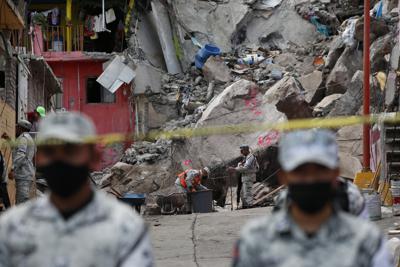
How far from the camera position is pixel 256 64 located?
32.9 metres

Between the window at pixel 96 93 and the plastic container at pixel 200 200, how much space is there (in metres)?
18.1

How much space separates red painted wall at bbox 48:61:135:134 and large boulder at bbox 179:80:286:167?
10.4 metres

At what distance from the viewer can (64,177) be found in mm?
3250

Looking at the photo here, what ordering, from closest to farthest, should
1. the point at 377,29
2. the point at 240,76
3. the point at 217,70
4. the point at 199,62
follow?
the point at 377,29
the point at 240,76
the point at 217,70
the point at 199,62

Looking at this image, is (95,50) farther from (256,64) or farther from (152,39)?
(256,64)

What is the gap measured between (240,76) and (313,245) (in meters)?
28.8

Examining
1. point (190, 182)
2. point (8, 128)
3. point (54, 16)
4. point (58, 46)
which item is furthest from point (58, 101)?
point (8, 128)

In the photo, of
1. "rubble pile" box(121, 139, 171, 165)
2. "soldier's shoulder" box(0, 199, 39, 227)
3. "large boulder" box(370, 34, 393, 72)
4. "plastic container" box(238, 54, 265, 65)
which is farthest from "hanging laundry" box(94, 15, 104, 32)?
"soldier's shoulder" box(0, 199, 39, 227)

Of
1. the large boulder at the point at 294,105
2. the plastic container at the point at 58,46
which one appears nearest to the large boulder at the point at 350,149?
the large boulder at the point at 294,105

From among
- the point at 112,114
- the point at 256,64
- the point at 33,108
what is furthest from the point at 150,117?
the point at 33,108

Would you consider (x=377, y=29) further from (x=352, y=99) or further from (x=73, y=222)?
(x=73, y=222)

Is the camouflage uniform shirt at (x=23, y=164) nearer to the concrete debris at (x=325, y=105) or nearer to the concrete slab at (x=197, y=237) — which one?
the concrete slab at (x=197, y=237)

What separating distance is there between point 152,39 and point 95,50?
A: 265cm

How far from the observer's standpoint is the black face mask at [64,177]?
325 cm
